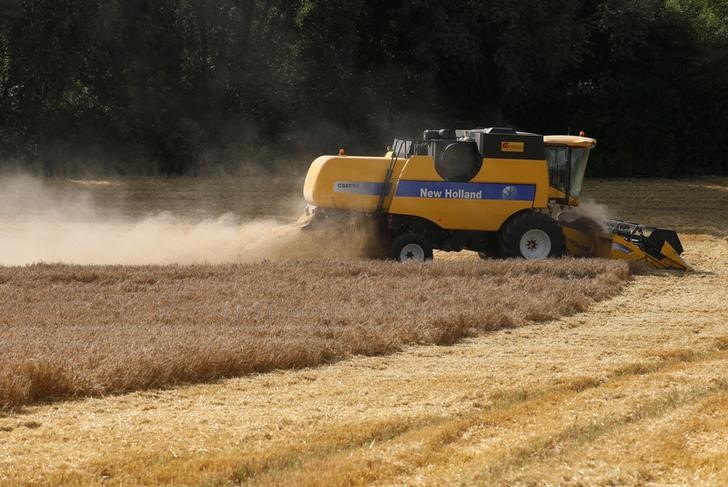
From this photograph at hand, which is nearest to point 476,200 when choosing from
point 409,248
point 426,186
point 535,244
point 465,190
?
point 465,190

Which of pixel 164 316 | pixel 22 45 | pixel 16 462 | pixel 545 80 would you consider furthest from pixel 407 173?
pixel 545 80

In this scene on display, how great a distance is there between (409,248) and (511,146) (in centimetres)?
229

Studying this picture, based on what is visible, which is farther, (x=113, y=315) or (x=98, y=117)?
(x=98, y=117)

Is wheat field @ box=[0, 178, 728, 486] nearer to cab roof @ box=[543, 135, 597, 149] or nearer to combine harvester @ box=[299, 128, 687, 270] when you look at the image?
combine harvester @ box=[299, 128, 687, 270]

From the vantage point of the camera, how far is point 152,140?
32.8 meters

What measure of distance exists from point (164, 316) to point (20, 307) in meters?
1.71

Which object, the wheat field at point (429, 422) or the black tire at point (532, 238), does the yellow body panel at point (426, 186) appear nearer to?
the black tire at point (532, 238)

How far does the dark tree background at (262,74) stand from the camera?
31.0m

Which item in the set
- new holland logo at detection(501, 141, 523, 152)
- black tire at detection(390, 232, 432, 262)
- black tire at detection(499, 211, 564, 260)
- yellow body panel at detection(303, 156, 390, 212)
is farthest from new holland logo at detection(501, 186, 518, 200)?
yellow body panel at detection(303, 156, 390, 212)

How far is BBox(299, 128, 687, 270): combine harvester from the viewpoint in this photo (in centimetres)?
1772

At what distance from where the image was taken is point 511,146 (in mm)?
17797

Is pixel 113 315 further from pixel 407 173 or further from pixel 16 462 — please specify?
pixel 407 173

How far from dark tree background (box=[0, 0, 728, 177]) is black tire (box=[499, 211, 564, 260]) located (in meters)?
15.6

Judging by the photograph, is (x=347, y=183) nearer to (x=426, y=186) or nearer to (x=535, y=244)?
(x=426, y=186)
